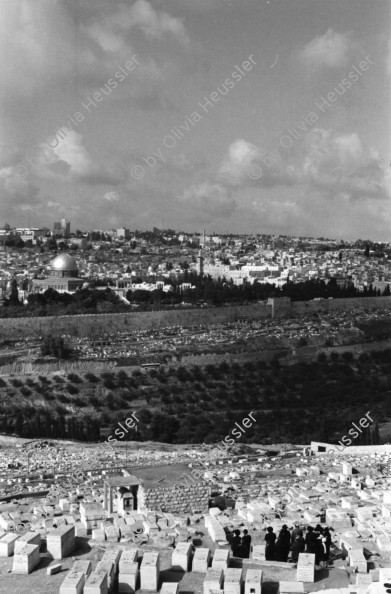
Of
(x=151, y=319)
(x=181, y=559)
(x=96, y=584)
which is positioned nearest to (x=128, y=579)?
(x=96, y=584)

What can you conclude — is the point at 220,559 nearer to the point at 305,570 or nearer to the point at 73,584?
the point at 305,570

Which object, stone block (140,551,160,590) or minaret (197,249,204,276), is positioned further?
minaret (197,249,204,276)

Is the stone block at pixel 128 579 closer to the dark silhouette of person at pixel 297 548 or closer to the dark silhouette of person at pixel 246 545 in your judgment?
the dark silhouette of person at pixel 246 545

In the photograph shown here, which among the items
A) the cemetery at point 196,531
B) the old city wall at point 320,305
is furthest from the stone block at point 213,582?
the old city wall at point 320,305

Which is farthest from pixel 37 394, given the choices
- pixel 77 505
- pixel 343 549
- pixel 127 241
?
pixel 127 241

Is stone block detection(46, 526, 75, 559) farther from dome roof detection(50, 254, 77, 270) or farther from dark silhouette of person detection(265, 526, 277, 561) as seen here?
dome roof detection(50, 254, 77, 270)

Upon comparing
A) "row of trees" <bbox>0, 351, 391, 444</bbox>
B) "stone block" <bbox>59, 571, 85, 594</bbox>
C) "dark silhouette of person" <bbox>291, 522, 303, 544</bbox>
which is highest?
"stone block" <bbox>59, 571, 85, 594</bbox>

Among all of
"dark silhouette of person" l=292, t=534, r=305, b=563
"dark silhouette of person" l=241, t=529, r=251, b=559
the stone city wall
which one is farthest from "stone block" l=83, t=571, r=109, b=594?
the stone city wall
